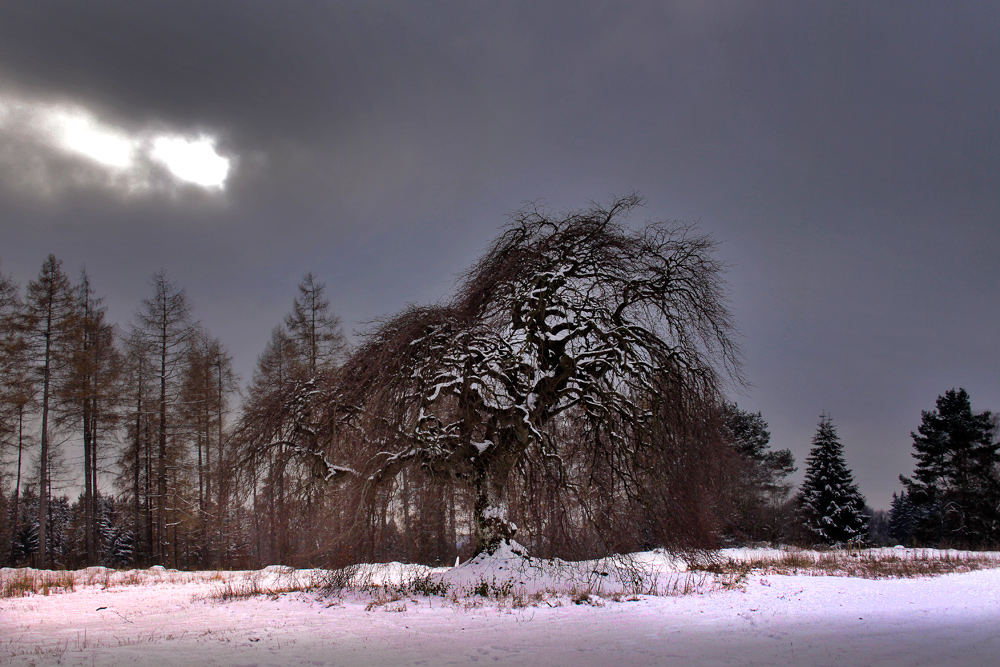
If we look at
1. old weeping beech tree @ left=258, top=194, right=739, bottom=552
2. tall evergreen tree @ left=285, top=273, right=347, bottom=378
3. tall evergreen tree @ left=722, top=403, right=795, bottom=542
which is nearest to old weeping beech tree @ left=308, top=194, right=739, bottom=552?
old weeping beech tree @ left=258, top=194, right=739, bottom=552

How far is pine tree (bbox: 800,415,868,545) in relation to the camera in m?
34.5

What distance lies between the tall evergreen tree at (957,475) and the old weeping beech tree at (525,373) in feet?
104

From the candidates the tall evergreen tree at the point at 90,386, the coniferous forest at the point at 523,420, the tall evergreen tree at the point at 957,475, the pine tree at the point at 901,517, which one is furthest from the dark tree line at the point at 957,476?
the tall evergreen tree at the point at 90,386

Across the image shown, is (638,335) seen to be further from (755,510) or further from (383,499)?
(755,510)

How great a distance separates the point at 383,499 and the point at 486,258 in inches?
222

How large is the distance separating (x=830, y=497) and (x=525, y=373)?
3098 cm

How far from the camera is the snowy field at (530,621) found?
6.47 m

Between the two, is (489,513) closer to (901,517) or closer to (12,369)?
(12,369)

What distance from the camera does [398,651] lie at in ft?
22.3

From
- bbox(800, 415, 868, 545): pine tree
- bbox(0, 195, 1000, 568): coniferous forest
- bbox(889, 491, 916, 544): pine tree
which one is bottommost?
bbox(889, 491, 916, 544): pine tree

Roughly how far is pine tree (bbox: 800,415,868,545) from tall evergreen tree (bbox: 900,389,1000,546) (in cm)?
484

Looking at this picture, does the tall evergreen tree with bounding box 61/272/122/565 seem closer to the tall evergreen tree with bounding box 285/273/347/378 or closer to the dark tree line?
the tall evergreen tree with bounding box 285/273/347/378

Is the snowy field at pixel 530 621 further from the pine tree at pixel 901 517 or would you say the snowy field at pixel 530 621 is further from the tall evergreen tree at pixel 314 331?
the pine tree at pixel 901 517

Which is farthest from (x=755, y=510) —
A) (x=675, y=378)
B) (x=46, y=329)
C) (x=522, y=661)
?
(x=46, y=329)
